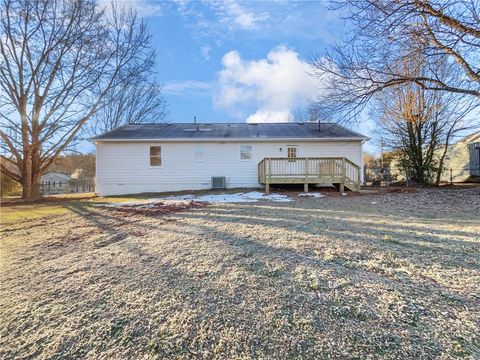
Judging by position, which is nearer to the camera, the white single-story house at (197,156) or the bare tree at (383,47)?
the bare tree at (383,47)

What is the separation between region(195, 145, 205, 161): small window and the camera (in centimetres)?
1411

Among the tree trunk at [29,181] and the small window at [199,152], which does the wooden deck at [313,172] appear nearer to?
the small window at [199,152]

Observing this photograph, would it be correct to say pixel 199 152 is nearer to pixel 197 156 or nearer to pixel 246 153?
pixel 197 156

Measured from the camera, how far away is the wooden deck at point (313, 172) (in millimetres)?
12133

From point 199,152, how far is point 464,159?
20517 millimetres

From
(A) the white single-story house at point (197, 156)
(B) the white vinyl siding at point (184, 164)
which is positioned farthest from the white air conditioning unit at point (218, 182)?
(B) the white vinyl siding at point (184, 164)

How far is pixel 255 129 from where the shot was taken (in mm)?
15984

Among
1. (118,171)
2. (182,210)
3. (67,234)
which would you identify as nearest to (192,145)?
(118,171)

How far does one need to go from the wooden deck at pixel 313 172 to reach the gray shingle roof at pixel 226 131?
1872 millimetres

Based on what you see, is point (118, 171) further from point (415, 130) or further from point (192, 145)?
point (415, 130)

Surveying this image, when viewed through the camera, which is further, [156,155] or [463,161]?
[463,161]

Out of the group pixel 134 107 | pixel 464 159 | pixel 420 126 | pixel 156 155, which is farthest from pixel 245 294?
pixel 134 107

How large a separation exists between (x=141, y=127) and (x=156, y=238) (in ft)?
44.0

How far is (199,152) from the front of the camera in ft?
46.3
